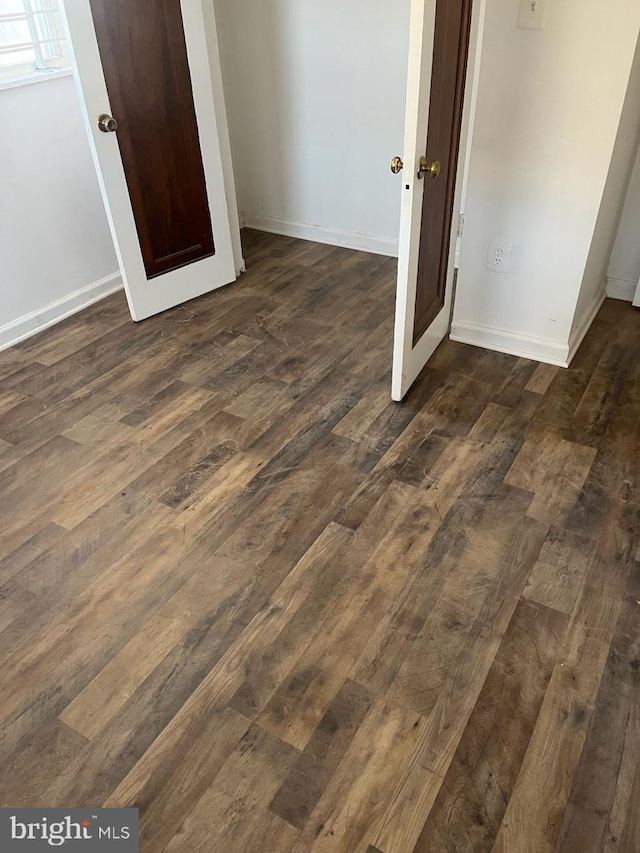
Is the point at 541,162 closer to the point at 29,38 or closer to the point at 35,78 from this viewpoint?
the point at 35,78

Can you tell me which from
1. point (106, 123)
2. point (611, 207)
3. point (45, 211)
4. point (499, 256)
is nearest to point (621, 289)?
point (611, 207)

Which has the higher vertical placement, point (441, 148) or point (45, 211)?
point (441, 148)

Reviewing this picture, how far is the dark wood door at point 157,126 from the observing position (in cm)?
262

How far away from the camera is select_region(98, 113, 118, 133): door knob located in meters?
2.66

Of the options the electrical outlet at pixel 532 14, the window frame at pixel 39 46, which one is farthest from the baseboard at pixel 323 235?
the electrical outlet at pixel 532 14

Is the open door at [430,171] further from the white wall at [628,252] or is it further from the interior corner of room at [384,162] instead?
the white wall at [628,252]

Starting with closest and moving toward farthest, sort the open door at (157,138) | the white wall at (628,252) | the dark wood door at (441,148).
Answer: the dark wood door at (441,148) < the open door at (157,138) < the white wall at (628,252)

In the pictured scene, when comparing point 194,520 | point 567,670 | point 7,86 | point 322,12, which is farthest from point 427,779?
point 322,12

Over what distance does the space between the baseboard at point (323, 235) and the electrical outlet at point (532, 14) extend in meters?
1.57

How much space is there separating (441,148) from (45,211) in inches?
71.9

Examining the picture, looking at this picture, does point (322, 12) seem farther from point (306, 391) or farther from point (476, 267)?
point (306, 391)

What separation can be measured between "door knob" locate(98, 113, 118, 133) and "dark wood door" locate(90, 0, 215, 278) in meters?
0.05

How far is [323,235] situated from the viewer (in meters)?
3.95

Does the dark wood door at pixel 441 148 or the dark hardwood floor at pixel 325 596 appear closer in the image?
the dark hardwood floor at pixel 325 596
